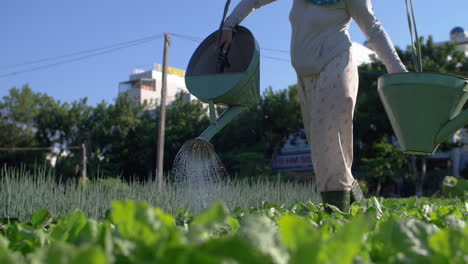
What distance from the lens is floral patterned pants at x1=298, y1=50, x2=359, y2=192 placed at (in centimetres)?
224

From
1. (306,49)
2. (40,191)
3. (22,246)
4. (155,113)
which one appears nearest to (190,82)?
(306,49)

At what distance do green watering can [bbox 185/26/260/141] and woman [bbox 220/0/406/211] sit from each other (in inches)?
10.1

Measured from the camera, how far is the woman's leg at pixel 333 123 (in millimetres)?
2236

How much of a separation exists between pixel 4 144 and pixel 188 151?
31.5m

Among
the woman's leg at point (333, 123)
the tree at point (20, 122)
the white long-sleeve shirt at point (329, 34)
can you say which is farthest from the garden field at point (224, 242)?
the tree at point (20, 122)

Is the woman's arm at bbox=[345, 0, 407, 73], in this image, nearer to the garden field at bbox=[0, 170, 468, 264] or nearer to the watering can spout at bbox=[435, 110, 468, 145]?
the watering can spout at bbox=[435, 110, 468, 145]

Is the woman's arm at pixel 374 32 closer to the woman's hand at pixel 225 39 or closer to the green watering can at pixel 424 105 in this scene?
the green watering can at pixel 424 105

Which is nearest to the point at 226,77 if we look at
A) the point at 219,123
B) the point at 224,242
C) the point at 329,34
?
the point at 219,123

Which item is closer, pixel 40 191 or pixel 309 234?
pixel 309 234

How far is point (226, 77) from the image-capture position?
8.35 feet

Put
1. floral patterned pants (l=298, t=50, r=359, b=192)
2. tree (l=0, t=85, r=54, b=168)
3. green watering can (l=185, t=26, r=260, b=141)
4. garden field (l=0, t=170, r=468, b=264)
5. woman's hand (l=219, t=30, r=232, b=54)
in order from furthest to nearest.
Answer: tree (l=0, t=85, r=54, b=168), woman's hand (l=219, t=30, r=232, b=54), green watering can (l=185, t=26, r=260, b=141), floral patterned pants (l=298, t=50, r=359, b=192), garden field (l=0, t=170, r=468, b=264)

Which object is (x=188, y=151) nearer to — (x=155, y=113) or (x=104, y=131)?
(x=104, y=131)

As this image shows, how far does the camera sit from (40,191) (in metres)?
3.47

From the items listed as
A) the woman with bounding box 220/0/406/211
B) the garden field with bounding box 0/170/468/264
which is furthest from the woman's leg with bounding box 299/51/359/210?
the garden field with bounding box 0/170/468/264
